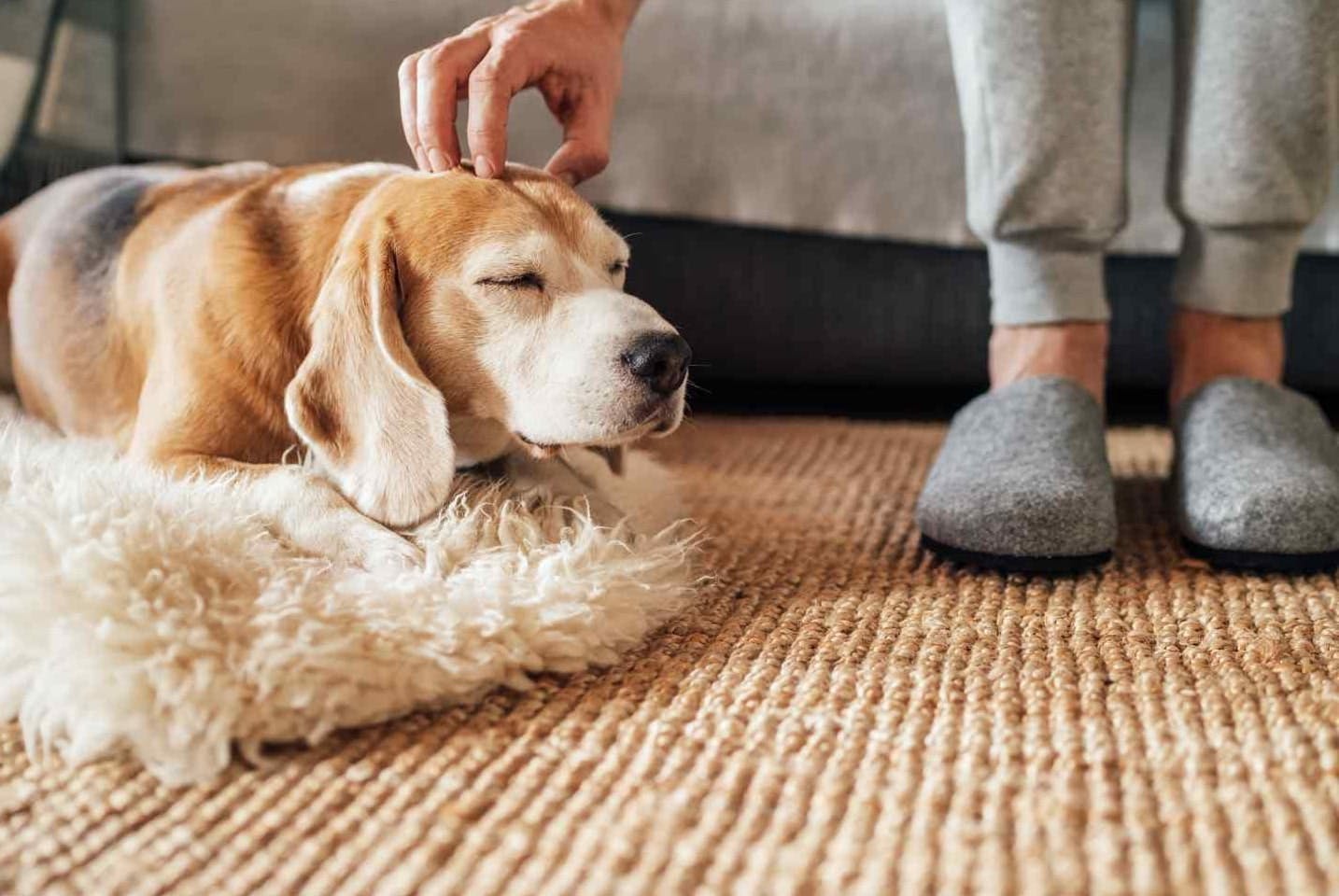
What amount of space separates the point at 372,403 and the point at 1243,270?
82 cm

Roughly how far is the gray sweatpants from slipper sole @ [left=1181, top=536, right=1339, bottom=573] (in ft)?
0.97

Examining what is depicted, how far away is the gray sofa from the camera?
1.46m

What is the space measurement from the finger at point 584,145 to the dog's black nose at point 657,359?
0.26 meters

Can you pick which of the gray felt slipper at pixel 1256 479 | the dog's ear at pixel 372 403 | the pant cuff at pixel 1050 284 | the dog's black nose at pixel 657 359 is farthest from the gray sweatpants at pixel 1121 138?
the dog's ear at pixel 372 403

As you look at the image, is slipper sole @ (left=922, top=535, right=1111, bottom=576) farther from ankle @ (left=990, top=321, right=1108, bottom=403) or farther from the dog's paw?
the dog's paw

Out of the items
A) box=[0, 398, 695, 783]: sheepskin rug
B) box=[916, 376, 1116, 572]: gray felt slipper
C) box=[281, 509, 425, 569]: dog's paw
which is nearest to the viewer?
box=[0, 398, 695, 783]: sheepskin rug

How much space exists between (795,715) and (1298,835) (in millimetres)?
254

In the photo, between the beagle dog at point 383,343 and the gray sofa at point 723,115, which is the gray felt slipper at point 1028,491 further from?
the gray sofa at point 723,115

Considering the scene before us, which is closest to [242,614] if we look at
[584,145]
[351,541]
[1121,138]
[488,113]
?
[351,541]

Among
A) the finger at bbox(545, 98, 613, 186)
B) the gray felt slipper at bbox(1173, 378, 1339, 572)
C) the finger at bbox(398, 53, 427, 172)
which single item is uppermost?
the finger at bbox(398, 53, 427, 172)

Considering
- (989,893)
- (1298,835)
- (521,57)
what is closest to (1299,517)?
(1298,835)

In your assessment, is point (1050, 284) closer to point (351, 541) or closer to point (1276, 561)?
point (1276, 561)

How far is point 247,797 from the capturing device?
60 cm

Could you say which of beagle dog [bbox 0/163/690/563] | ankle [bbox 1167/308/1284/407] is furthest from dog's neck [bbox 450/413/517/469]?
ankle [bbox 1167/308/1284/407]
